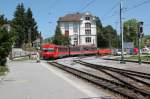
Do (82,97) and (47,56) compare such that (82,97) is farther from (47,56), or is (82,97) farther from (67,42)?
(67,42)

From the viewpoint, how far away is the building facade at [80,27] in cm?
15075

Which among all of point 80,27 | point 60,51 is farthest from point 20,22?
point 60,51

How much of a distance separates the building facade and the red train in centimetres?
4989

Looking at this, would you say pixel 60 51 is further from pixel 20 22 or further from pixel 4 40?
Result: pixel 20 22

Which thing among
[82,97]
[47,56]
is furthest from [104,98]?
[47,56]

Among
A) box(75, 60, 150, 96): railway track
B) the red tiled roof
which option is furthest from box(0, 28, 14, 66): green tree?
the red tiled roof

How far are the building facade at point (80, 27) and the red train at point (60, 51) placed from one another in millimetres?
49890

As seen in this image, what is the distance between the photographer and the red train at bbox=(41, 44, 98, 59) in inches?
3027

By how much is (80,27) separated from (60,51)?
2916 inches

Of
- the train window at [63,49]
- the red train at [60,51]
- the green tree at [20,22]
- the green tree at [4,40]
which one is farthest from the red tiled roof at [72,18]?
the green tree at [4,40]

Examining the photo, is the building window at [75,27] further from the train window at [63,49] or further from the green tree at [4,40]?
the green tree at [4,40]

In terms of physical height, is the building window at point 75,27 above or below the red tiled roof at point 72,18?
below

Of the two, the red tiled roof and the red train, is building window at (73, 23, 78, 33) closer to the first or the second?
the red tiled roof

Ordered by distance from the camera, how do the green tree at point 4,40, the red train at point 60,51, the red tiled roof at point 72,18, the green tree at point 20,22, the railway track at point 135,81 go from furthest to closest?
the red tiled roof at point 72,18, the green tree at point 20,22, the red train at point 60,51, the green tree at point 4,40, the railway track at point 135,81
